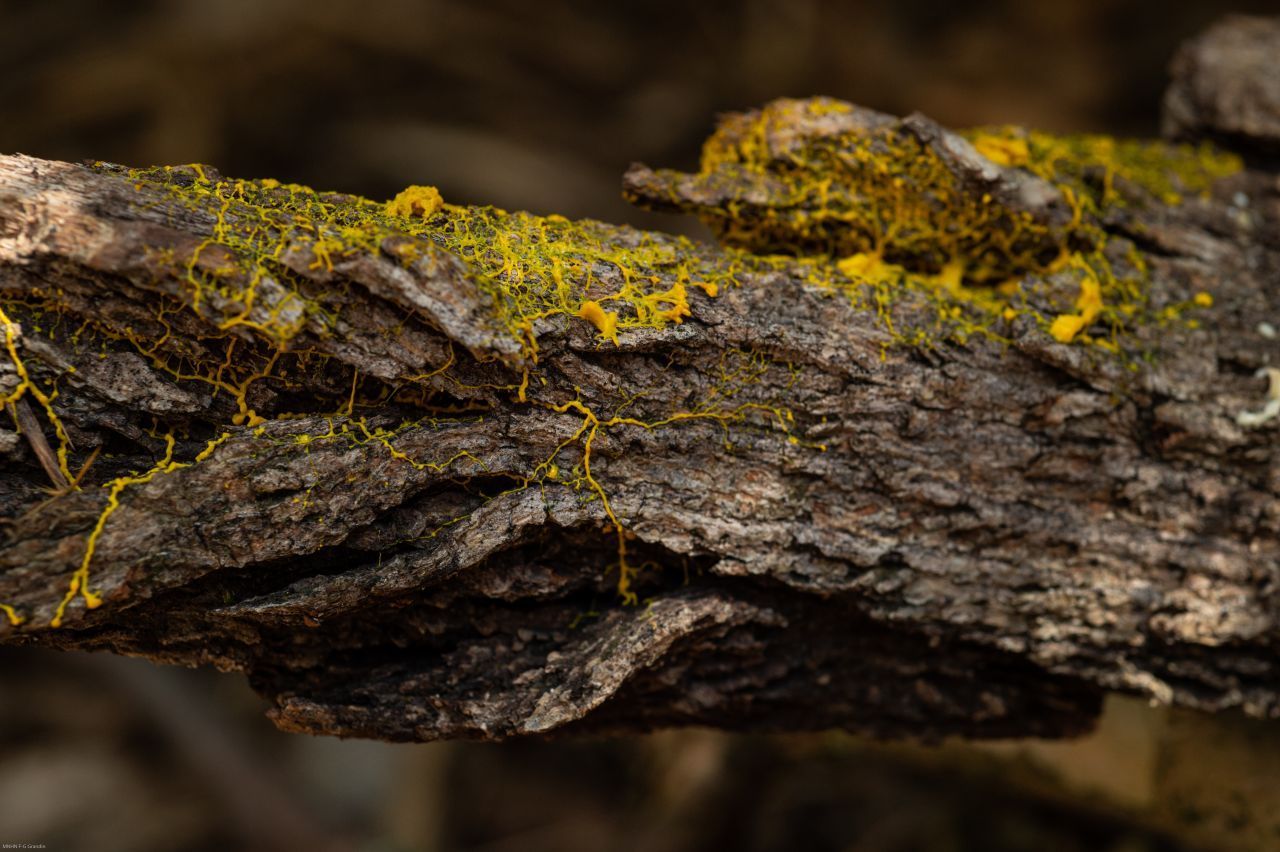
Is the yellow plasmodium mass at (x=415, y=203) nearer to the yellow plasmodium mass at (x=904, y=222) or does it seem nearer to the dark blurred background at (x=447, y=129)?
the yellow plasmodium mass at (x=904, y=222)

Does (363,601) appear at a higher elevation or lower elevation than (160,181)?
lower

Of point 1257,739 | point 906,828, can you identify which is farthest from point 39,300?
point 906,828

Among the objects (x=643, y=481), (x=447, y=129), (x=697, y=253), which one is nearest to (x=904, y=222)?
(x=697, y=253)

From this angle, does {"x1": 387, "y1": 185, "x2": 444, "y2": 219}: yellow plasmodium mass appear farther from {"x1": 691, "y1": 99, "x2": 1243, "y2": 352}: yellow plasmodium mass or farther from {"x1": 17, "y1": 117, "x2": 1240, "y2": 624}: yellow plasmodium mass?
{"x1": 691, "y1": 99, "x2": 1243, "y2": 352}: yellow plasmodium mass

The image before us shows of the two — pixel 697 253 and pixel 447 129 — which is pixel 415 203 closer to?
pixel 697 253

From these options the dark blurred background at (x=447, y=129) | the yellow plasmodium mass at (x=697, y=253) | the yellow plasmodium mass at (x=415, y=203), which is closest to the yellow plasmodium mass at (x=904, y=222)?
the yellow plasmodium mass at (x=697, y=253)

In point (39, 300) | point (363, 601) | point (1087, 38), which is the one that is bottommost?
point (363, 601)

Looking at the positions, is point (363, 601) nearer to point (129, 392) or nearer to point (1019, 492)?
point (129, 392)
